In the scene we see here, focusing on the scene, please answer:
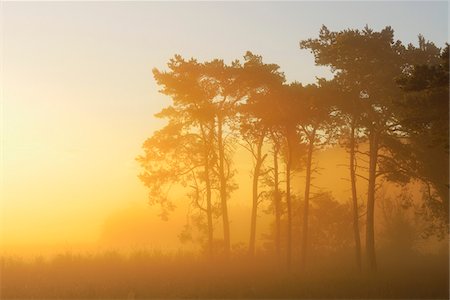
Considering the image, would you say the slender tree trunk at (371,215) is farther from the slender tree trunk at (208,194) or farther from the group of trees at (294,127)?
the slender tree trunk at (208,194)

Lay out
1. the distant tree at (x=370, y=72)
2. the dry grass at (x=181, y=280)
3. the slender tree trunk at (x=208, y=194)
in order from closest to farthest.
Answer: the dry grass at (x=181, y=280)
the distant tree at (x=370, y=72)
the slender tree trunk at (x=208, y=194)

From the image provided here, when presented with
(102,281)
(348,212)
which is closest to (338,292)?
(102,281)

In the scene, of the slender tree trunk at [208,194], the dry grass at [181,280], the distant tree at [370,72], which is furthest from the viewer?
the slender tree trunk at [208,194]

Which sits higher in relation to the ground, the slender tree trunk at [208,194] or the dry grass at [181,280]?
the slender tree trunk at [208,194]

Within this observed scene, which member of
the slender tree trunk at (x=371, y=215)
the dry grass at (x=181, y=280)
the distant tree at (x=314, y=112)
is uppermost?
the distant tree at (x=314, y=112)

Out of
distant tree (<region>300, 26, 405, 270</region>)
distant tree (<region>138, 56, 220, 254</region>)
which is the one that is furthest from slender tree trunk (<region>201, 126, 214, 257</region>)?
distant tree (<region>300, 26, 405, 270</region>)

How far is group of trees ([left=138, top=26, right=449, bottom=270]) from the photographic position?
24.6 metres

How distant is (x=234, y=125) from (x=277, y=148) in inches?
123

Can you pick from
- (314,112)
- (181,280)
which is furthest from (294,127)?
(181,280)

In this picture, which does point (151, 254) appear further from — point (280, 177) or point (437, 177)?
point (437, 177)

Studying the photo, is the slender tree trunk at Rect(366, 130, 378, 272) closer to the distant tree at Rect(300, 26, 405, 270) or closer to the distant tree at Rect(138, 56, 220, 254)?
the distant tree at Rect(300, 26, 405, 270)

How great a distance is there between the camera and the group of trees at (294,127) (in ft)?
80.7

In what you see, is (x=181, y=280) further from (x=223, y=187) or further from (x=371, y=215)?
(x=371, y=215)

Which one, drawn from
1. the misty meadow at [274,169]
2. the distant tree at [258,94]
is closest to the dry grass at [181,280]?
the misty meadow at [274,169]
